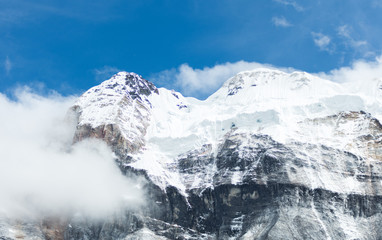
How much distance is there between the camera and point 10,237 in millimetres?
197750

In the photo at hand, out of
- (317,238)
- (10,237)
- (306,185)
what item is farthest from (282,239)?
(10,237)

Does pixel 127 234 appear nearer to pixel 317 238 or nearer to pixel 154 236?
pixel 154 236

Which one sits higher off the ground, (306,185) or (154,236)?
(306,185)

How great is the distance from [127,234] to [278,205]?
44040mm

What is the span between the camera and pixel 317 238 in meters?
185

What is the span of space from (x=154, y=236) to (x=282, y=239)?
37.7 meters

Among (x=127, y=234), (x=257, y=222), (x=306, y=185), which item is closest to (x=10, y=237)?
(x=127, y=234)

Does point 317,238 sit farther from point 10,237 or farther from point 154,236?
point 10,237

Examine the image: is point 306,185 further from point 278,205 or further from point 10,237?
point 10,237

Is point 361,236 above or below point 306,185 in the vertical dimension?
below

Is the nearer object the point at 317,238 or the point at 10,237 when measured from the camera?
the point at 317,238

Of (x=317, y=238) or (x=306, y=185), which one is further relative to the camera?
(x=306, y=185)

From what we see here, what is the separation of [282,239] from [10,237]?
77467 mm

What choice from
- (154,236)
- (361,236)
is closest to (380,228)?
(361,236)
